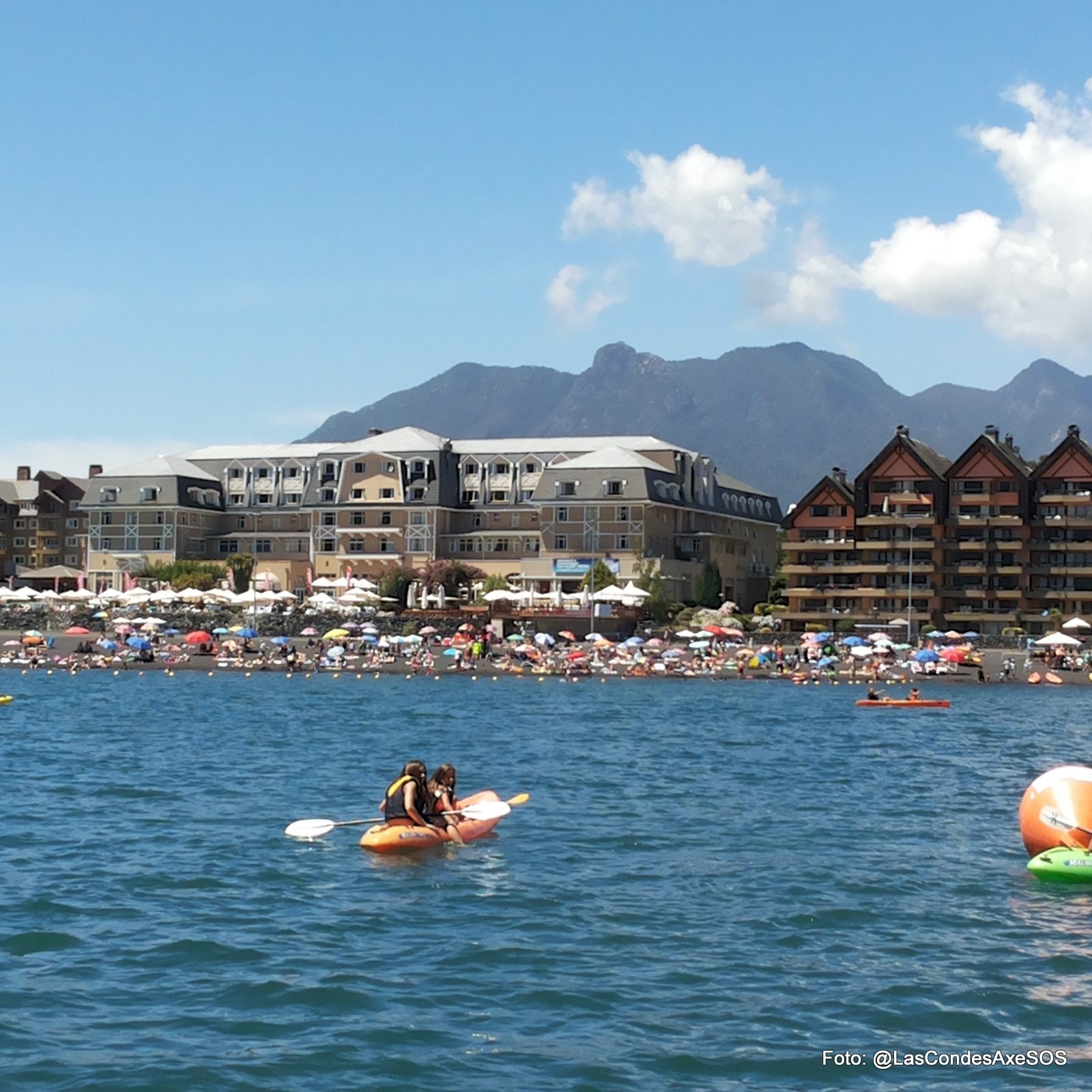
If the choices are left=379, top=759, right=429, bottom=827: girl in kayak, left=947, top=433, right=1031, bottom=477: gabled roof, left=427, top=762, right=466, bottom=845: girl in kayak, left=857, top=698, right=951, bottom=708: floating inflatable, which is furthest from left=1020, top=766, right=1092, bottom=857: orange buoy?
left=947, top=433, right=1031, bottom=477: gabled roof

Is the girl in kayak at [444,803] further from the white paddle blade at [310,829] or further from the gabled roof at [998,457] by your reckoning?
the gabled roof at [998,457]

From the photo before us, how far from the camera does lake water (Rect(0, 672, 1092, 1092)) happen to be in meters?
15.4

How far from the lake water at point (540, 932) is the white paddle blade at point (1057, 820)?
95 cm

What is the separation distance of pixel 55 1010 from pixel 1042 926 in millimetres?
12463

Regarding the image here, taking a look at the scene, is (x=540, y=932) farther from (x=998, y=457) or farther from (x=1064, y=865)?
(x=998, y=457)

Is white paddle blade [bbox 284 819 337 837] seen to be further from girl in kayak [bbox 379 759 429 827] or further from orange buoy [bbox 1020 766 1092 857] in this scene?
orange buoy [bbox 1020 766 1092 857]

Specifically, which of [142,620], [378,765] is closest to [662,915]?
[378,765]

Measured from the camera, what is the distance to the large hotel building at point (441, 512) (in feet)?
386

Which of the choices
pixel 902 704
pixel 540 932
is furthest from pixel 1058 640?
pixel 540 932

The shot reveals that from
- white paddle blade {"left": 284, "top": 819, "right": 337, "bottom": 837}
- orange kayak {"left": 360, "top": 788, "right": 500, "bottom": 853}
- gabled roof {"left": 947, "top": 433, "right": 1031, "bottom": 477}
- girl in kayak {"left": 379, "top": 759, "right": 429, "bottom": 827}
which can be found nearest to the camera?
orange kayak {"left": 360, "top": 788, "right": 500, "bottom": 853}

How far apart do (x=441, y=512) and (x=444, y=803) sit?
98238 millimetres

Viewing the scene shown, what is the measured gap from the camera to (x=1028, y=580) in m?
103

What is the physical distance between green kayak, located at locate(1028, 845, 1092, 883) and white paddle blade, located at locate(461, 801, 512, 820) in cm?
902

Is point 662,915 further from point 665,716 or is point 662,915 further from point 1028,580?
point 1028,580
